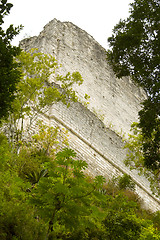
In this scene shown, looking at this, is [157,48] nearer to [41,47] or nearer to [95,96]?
[41,47]

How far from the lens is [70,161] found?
4.39 meters

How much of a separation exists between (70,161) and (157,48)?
16.2 ft

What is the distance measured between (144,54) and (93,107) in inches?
336

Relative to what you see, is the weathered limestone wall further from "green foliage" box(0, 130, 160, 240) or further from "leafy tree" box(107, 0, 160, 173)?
"green foliage" box(0, 130, 160, 240)

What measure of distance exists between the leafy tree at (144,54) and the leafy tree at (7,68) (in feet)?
12.2

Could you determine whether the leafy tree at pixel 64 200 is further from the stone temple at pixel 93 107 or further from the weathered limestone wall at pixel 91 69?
the weathered limestone wall at pixel 91 69

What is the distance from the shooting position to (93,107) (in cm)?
1672

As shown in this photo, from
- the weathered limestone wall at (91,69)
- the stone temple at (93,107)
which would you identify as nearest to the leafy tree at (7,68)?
the stone temple at (93,107)

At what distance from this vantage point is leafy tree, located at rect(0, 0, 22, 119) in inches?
192

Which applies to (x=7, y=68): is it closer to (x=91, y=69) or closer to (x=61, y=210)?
(x=61, y=210)

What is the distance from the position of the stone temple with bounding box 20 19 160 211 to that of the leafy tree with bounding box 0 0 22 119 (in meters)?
5.78

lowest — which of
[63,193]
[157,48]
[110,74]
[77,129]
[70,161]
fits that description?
[63,193]

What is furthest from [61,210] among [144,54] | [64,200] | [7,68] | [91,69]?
[91,69]

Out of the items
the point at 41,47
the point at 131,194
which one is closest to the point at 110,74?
the point at 41,47
